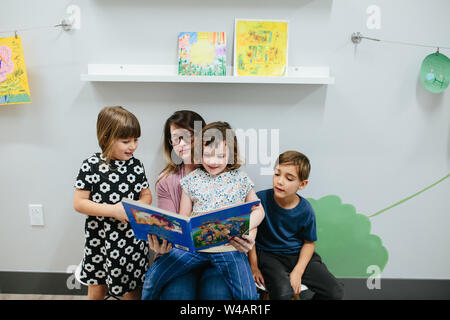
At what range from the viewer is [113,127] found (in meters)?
1.25

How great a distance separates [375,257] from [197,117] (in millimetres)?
1154

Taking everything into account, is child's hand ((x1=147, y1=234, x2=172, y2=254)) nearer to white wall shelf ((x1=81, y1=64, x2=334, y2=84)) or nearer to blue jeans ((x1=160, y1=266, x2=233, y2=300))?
blue jeans ((x1=160, y1=266, x2=233, y2=300))

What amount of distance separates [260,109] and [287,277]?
75 cm

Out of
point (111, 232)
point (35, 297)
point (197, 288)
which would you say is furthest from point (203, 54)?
point (35, 297)

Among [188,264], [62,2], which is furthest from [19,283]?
[62,2]

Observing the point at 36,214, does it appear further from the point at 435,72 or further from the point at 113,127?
the point at 435,72

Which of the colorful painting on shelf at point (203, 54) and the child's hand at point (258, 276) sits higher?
the colorful painting on shelf at point (203, 54)

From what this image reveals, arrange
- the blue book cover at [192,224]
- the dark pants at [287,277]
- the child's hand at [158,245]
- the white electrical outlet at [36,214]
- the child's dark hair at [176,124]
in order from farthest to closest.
Answer: the white electrical outlet at [36,214]
the child's dark hair at [176,124]
the dark pants at [287,277]
the child's hand at [158,245]
the blue book cover at [192,224]

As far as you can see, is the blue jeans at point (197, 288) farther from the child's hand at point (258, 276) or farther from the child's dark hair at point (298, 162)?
the child's dark hair at point (298, 162)

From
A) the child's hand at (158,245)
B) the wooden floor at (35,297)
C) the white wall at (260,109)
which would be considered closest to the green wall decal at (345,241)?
the white wall at (260,109)

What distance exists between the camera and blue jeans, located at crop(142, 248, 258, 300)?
1.22 m

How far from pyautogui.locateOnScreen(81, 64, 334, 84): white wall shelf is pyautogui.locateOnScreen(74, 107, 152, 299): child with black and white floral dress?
8.2 inches

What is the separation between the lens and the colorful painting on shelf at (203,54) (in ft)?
4.73

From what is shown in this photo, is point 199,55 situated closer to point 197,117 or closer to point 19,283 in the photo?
point 197,117
